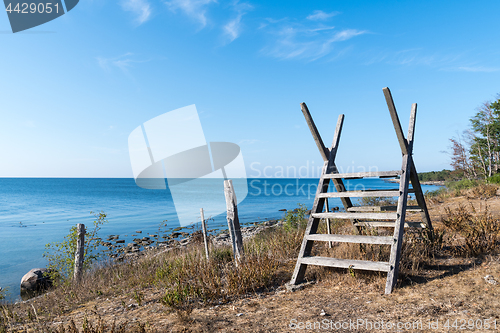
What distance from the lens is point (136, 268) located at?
804cm

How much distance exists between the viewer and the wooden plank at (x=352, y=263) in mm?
4231

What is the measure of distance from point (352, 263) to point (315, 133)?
250 centimetres

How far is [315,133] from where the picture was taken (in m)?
5.62

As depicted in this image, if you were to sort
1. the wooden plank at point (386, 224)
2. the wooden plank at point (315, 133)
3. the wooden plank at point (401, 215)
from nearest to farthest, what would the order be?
the wooden plank at point (401, 215)
the wooden plank at point (315, 133)
the wooden plank at point (386, 224)

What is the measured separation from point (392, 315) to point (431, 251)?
2.68 metres

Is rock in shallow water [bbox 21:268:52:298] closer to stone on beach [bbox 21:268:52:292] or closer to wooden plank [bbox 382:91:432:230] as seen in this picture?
stone on beach [bbox 21:268:52:292]

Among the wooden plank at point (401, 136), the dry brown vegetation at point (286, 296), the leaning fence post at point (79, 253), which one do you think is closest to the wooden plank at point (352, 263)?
the dry brown vegetation at point (286, 296)

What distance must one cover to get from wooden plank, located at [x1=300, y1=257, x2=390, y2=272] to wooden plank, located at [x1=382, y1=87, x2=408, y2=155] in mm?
2163

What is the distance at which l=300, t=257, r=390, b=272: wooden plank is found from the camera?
4.23 meters

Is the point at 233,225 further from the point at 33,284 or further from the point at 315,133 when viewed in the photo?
the point at 33,284

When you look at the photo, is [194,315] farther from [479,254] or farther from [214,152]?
[479,254]

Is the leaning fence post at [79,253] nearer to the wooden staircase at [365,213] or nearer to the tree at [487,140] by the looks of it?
the wooden staircase at [365,213]

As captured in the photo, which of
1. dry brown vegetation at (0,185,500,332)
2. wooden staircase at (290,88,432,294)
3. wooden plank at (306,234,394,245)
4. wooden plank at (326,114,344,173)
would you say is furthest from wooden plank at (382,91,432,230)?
wooden plank at (306,234,394,245)

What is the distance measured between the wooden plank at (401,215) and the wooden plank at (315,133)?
4.62ft
